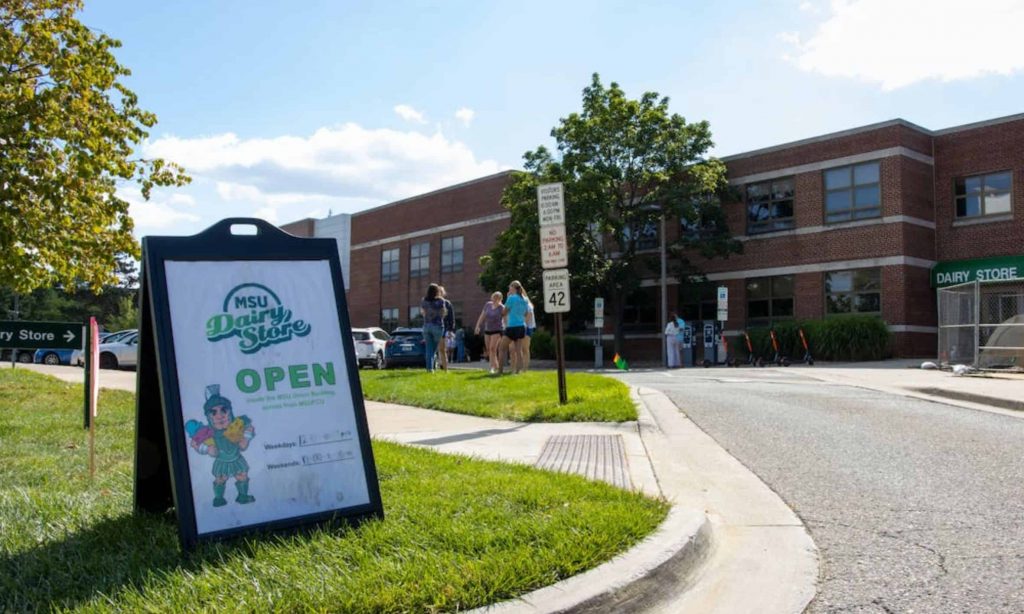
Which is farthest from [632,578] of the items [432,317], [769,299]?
[769,299]

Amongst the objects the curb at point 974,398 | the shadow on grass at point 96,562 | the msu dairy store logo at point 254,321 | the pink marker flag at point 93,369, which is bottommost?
the curb at point 974,398

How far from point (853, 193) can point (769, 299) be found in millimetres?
4937

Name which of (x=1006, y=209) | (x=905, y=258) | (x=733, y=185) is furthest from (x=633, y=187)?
(x=1006, y=209)

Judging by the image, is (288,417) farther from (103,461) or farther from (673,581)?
(103,461)

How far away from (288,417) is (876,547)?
10.4ft

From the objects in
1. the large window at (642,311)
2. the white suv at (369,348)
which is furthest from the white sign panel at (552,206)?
the large window at (642,311)

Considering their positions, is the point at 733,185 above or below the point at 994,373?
above

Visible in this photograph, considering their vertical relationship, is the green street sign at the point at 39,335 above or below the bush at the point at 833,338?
above

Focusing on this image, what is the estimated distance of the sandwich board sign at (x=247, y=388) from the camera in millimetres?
3805

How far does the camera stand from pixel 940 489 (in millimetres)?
5746

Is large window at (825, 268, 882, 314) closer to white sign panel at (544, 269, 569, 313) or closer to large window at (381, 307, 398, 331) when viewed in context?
white sign panel at (544, 269, 569, 313)

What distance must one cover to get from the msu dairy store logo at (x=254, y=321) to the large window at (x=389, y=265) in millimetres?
46989

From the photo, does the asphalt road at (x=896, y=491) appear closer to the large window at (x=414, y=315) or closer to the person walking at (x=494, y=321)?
the person walking at (x=494, y=321)

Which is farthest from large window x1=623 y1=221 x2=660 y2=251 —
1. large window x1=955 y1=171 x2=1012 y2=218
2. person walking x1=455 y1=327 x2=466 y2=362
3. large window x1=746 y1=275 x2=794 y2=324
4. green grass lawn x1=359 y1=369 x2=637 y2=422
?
green grass lawn x1=359 y1=369 x2=637 y2=422
